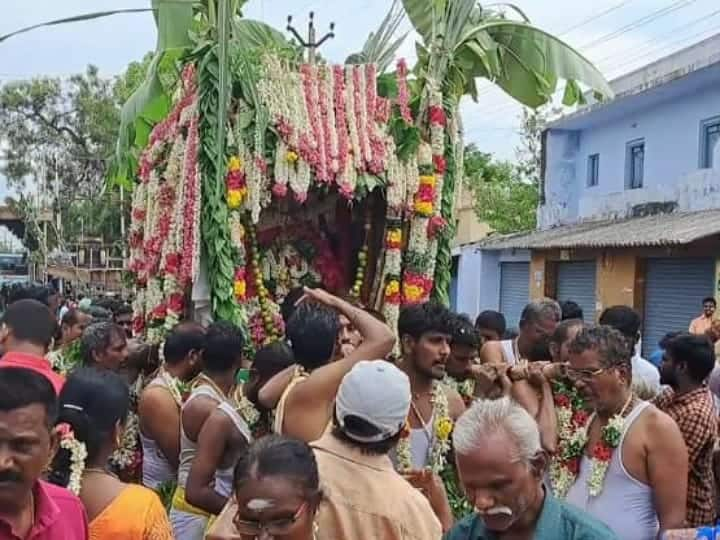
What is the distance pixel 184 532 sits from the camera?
446 cm

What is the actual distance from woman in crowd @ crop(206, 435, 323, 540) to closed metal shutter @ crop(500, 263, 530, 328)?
20.3 m

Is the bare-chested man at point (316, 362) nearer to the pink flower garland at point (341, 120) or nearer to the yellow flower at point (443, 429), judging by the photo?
the yellow flower at point (443, 429)

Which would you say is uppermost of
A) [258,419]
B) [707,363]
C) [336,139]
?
[336,139]

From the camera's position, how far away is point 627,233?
16.2 meters

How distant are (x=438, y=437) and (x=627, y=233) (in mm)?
12513

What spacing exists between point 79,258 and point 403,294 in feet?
103

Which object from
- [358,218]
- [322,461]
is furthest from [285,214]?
[322,461]

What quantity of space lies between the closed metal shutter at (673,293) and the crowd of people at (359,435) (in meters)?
9.65

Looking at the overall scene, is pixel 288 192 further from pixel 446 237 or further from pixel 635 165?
pixel 635 165

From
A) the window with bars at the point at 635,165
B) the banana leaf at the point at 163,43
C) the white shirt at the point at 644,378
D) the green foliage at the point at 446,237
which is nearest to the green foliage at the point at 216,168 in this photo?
the banana leaf at the point at 163,43

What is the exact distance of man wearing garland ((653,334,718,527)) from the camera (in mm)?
4434

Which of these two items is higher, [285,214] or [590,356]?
[285,214]

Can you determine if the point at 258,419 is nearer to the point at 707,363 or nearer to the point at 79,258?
the point at 707,363

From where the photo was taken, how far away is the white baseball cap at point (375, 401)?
9.50 feet
